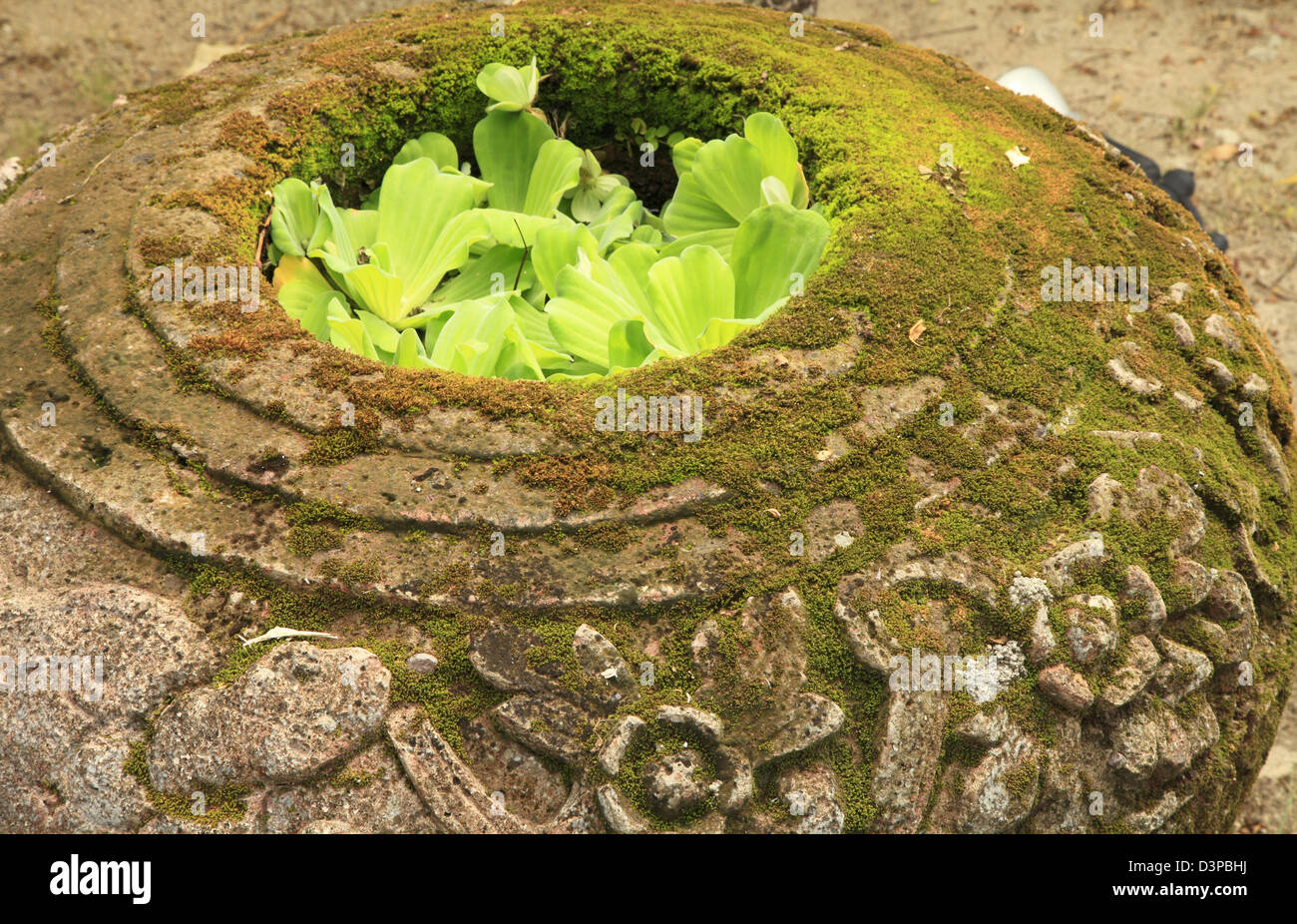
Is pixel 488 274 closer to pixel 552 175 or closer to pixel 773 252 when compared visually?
pixel 552 175

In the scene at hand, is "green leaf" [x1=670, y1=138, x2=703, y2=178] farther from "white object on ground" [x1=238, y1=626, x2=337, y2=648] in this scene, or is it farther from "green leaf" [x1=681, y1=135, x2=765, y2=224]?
"white object on ground" [x1=238, y1=626, x2=337, y2=648]

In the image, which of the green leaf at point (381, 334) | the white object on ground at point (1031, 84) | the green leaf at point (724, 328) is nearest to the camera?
the green leaf at point (724, 328)

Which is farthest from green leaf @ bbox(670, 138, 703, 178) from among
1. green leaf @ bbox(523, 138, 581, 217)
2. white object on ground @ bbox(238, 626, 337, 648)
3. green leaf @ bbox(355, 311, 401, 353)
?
white object on ground @ bbox(238, 626, 337, 648)

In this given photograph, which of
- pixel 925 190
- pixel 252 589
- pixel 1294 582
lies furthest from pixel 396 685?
pixel 1294 582

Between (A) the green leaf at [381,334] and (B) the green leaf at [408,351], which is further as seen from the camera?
(A) the green leaf at [381,334]

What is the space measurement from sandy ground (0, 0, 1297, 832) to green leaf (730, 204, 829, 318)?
347cm

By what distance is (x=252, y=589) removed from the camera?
5.92ft

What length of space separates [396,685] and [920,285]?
128 cm

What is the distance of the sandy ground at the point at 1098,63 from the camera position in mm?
5395

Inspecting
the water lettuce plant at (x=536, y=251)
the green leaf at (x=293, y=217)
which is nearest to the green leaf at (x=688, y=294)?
the water lettuce plant at (x=536, y=251)

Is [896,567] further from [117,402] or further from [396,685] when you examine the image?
[117,402]

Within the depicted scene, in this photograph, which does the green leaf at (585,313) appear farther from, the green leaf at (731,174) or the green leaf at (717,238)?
the green leaf at (731,174)

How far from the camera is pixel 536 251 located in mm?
2555

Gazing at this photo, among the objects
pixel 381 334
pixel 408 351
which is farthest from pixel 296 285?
pixel 408 351
